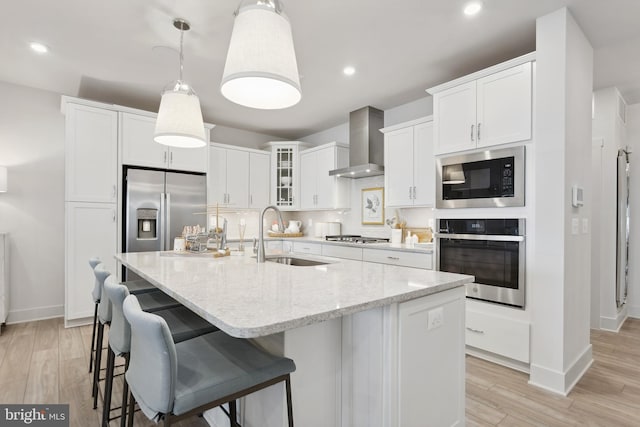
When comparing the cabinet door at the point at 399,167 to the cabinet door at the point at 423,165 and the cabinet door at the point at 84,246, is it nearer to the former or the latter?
the cabinet door at the point at 423,165

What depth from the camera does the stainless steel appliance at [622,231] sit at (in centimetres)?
374

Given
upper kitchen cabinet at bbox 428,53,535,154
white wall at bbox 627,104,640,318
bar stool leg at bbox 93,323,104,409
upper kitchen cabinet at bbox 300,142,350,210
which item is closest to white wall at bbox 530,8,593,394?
upper kitchen cabinet at bbox 428,53,535,154

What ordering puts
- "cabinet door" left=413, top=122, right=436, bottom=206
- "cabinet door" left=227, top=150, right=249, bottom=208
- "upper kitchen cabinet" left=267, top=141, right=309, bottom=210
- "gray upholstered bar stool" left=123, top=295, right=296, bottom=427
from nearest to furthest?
"gray upholstered bar stool" left=123, top=295, right=296, bottom=427 < "cabinet door" left=413, top=122, right=436, bottom=206 < "cabinet door" left=227, top=150, right=249, bottom=208 < "upper kitchen cabinet" left=267, top=141, right=309, bottom=210

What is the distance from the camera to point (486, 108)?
2768 mm

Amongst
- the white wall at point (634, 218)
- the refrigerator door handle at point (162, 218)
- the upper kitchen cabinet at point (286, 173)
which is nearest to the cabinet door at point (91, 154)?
the refrigerator door handle at point (162, 218)

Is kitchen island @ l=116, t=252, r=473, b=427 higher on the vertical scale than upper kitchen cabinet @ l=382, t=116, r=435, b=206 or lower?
lower

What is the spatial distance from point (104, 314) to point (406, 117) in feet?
12.3

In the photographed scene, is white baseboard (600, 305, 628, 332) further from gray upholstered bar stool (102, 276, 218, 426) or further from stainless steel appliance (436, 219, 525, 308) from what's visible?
gray upholstered bar stool (102, 276, 218, 426)

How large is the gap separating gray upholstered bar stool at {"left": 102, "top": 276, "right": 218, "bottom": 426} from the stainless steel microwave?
7.58 ft

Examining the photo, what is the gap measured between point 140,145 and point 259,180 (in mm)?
1831

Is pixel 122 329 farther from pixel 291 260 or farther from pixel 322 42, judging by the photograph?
pixel 322 42

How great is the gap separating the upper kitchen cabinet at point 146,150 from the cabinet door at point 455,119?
3.02m

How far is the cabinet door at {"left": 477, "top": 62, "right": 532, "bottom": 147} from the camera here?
2.52m

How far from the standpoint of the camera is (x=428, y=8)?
235cm
